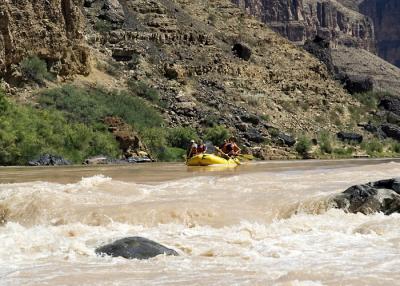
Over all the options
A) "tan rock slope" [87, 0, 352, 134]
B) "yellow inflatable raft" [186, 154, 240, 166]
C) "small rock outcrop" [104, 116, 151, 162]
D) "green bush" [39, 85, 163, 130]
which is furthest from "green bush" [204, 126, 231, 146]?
"yellow inflatable raft" [186, 154, 240, 166]

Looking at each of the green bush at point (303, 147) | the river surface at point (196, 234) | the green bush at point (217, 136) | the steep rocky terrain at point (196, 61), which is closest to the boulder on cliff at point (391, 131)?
the steep rocky terrain at point (196, 61)

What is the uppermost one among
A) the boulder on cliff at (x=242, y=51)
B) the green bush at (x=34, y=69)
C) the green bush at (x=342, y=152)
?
the boulder on cliff at (x=242, y=51)

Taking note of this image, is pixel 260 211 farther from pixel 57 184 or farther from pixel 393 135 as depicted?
pixel 393 135

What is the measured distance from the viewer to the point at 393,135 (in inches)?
2660

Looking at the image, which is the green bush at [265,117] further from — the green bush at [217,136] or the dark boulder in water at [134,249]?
the dark boulder in water at [134,249]

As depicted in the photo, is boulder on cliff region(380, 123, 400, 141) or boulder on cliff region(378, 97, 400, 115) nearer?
boulder on cliff region(380, 123, 400, 141)

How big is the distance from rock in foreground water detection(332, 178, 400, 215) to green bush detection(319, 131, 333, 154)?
3971 centimetres

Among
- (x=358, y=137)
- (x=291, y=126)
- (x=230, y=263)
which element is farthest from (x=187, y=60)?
(x=230, y=263)

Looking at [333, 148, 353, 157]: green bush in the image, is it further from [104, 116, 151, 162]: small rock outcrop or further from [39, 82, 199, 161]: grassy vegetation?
[104, 116, 151, 162]: small rock outcrop

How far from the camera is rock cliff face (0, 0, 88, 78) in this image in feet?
140

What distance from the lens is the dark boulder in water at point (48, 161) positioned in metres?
32.7

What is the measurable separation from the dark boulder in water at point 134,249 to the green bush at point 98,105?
31.1 metres

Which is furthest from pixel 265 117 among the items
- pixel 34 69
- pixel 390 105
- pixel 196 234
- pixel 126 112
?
pixel 196 234

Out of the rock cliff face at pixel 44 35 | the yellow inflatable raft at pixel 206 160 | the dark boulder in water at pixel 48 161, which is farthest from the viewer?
the rock cliff face at pixel 44 35
